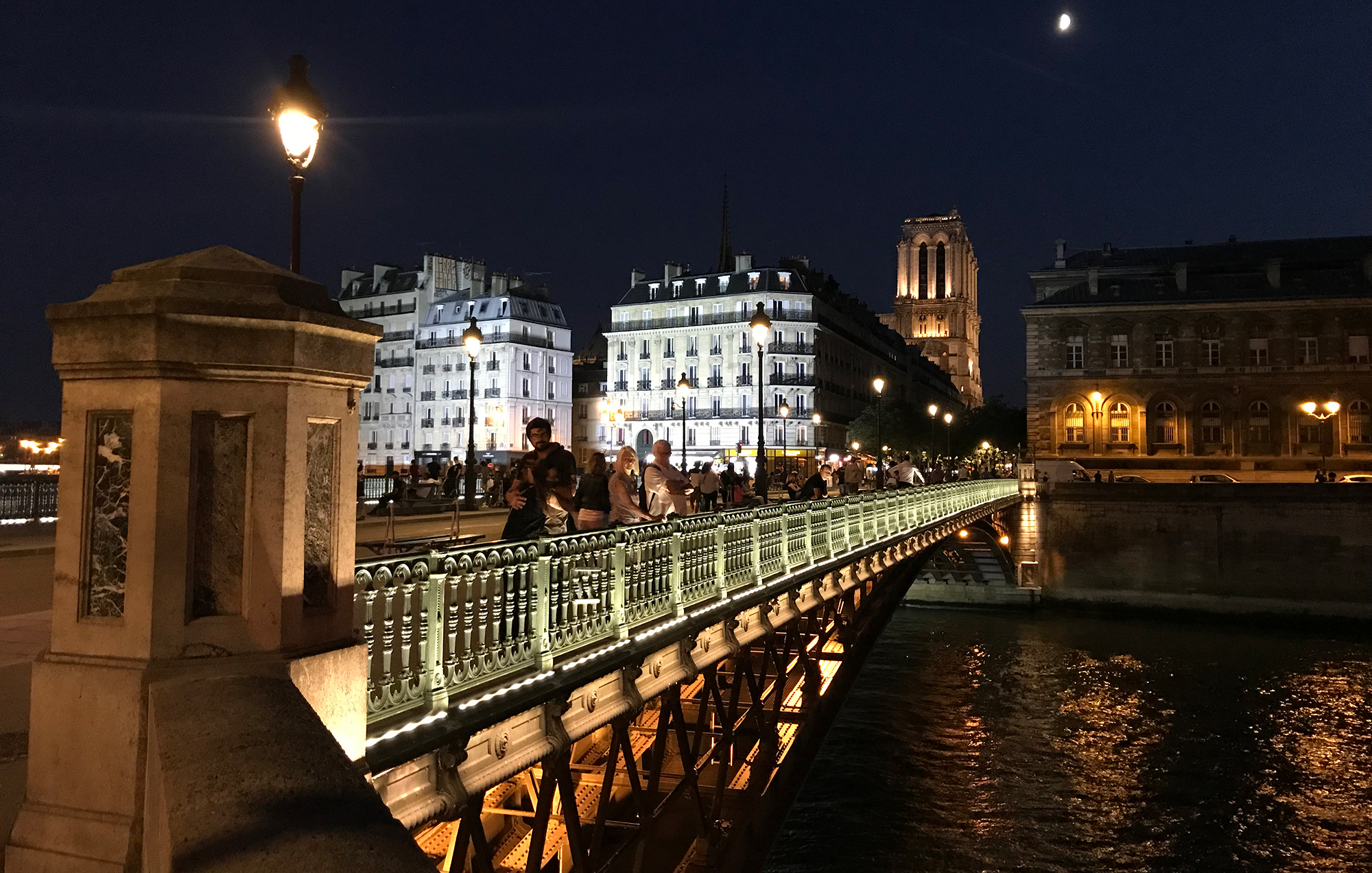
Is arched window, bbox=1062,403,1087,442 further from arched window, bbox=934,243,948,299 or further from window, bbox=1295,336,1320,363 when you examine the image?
arched window, bbox=934,243,948,299

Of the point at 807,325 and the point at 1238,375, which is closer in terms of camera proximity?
the point at 1238,375

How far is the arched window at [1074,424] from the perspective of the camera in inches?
2386

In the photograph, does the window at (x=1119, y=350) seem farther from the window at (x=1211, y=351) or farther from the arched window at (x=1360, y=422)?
the arched window at (x=1360, y=422)

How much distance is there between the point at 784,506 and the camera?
13.0m

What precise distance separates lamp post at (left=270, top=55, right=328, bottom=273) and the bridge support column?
4767 mm

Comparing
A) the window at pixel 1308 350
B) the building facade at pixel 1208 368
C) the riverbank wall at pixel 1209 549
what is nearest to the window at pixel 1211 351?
the building facade at pixel 1208 368

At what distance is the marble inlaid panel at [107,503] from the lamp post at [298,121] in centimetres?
483

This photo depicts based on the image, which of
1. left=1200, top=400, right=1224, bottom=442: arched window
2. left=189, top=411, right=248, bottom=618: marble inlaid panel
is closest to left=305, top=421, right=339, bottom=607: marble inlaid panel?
left=189, top=411, right=248, bottom=618: marble inlaid panel

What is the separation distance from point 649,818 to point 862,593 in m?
12.5

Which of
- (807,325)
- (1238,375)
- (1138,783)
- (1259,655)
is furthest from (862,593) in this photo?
(807,325)

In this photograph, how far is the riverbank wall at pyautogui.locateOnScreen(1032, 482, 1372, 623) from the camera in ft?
132

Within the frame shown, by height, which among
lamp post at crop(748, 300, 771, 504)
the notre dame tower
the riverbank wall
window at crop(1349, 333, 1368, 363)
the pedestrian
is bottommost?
the riverbank wall

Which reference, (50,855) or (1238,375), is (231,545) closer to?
(50,855)

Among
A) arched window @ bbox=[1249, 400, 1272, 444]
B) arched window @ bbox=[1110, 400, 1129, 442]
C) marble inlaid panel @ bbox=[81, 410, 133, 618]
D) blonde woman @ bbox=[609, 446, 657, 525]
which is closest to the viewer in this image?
marble inlaid panel @ bbox=[81, 410, 133, 618]
